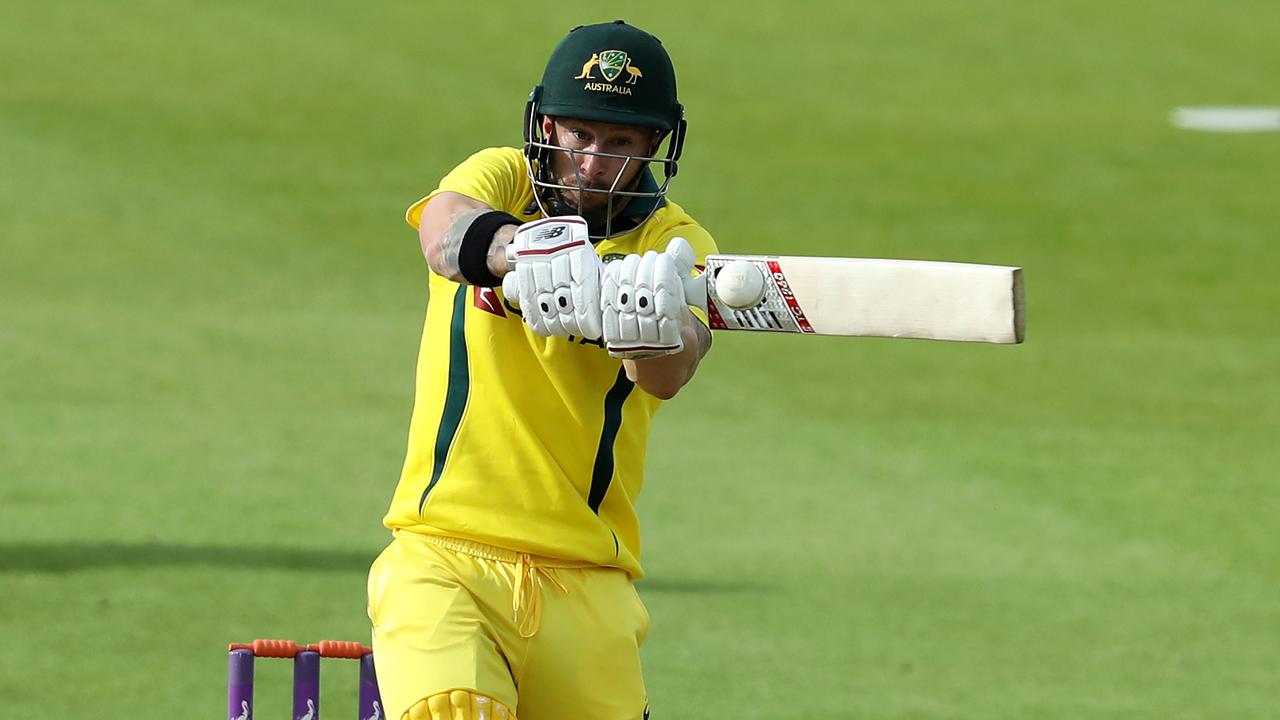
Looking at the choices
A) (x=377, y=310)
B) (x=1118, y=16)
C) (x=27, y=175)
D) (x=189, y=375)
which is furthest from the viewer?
(x=1118, y=16)

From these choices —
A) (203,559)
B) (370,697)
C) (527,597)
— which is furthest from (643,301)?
(203,559)

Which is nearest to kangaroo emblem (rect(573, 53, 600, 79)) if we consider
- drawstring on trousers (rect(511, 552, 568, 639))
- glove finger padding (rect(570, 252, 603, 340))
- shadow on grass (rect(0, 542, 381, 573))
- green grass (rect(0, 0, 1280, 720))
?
glove finger padding (rect(570, 252, 603, 340))

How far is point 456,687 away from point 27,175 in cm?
1145

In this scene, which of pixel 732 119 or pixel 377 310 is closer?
pixel 377 310

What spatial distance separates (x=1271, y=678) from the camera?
707 centimetres

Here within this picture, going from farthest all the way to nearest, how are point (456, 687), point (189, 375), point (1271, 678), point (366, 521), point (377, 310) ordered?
point (377, 310), point (189, 375), point (366, 521), point (1271, 678), point (456, 687)

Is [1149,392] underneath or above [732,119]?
underneath

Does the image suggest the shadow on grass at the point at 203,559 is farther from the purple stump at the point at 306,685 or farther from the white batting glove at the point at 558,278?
the white batting glove at the point at 558,278

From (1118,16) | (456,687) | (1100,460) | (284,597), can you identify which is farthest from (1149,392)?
(1118,16)

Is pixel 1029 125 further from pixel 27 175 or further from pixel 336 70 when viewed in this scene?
pixel 27 175

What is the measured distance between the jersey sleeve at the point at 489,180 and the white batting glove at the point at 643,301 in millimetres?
607

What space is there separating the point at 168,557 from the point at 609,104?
431 cm

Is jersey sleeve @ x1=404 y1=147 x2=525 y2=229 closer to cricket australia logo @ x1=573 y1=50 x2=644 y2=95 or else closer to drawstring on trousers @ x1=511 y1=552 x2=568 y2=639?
cricket australia logo @ x1=573 y1=50 x2=644 y2=95

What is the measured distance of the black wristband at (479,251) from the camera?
3820 millimetres
